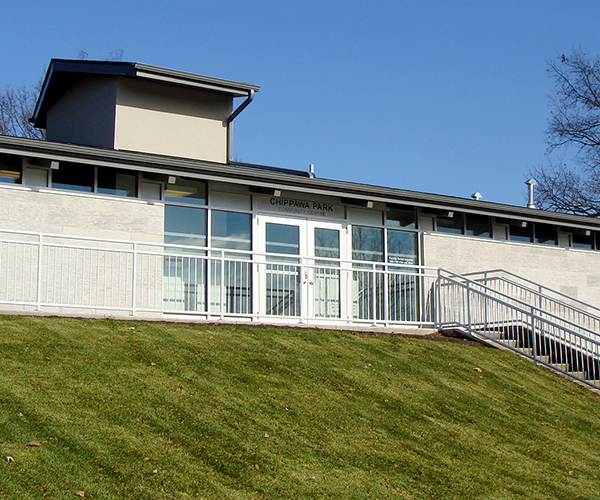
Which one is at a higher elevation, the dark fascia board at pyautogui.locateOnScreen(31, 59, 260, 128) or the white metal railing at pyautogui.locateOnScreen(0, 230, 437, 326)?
the dark fascia board at pyautogui.locateOnScreen(31, 59, 260, 128)

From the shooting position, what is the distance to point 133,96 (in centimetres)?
1648

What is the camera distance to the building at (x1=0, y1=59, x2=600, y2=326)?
40.9 ft

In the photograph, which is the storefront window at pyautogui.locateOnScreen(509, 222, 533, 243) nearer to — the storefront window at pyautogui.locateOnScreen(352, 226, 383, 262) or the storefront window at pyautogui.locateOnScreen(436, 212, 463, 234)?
the storefront window at pyautogui.locateOnScreen(436, 212, 463, 234)

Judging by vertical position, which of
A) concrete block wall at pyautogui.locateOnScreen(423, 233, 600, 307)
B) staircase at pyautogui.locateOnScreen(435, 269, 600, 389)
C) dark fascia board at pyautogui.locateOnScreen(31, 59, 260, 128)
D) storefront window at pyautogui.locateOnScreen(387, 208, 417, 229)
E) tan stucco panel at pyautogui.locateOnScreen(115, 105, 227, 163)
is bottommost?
staircase at pyautogui.locateOnScreen(435, 269, 600, 389)

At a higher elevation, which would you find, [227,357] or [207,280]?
[207,280]

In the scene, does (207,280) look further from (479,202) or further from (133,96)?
(479,202)

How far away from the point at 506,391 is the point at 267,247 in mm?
5610

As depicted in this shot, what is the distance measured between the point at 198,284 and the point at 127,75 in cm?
562

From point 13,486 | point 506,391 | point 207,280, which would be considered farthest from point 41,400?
point 506,391

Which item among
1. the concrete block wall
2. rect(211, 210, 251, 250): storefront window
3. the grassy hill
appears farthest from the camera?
the concrete block wall

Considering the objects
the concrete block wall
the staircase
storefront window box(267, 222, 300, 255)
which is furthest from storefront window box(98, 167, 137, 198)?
the concrete block wall

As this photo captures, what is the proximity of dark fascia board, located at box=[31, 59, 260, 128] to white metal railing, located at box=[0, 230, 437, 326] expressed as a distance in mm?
4655

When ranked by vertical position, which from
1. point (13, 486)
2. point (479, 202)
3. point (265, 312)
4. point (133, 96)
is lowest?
point (13, 486)

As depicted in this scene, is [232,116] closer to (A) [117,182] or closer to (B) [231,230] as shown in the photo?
(B) [231,230]
